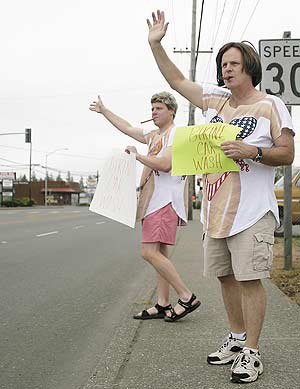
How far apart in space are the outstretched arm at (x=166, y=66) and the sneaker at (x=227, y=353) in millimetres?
1619

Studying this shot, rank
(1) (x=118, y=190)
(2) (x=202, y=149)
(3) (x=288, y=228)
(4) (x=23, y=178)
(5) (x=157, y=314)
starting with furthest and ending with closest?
(4) (x=23, y=178) < (3) (x=288, y=228) < (5) (x=157, y=314) < (1) (x=118, y=190) < (2) (x=202, y=149)

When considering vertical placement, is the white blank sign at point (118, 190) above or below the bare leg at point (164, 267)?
above

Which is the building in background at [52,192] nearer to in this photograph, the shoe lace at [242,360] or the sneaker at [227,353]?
the sneaker at [227,353]

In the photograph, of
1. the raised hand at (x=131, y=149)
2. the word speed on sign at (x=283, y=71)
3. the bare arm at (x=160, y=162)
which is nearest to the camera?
the bare arm at (x=160, y=162)

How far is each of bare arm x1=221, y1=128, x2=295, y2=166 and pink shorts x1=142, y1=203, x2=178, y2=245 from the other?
172 centimetres

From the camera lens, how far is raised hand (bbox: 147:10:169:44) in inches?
157

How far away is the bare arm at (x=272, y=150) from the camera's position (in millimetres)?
3465

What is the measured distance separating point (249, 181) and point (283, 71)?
427cm

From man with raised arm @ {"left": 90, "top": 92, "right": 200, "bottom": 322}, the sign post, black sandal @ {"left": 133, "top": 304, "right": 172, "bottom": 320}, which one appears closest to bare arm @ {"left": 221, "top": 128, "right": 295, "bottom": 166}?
man with raised arm @ {"left": 90, "top": 92, "right": 200, "bottom": 322}

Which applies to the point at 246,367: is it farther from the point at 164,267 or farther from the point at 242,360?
the point at 164,267

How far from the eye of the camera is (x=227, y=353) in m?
3.96

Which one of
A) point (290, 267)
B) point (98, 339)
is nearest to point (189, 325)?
point (98, 339)

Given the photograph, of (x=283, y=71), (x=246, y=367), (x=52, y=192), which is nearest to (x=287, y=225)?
(x=283, y=71)

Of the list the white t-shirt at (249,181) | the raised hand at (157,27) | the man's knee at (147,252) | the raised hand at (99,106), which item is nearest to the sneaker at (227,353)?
the white t-shirt at (249,181)
